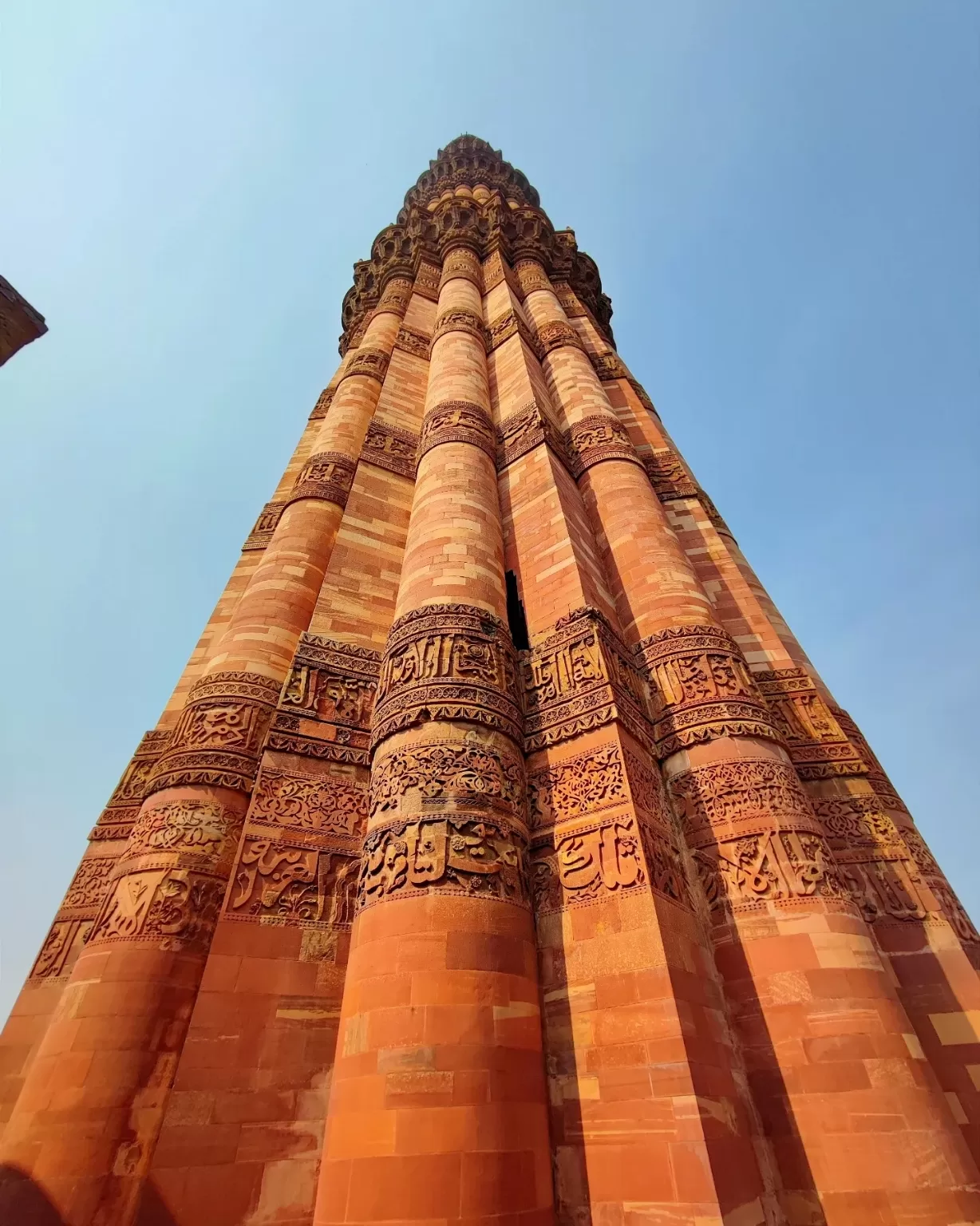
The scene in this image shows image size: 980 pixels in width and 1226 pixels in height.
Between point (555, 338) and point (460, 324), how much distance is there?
1922mm

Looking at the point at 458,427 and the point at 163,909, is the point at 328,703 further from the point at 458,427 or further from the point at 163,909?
the point at 458,427

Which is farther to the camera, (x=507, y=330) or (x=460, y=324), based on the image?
(x=507, y=330)

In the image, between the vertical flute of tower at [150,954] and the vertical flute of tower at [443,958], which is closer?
the vertical flute of tower at [443,958]

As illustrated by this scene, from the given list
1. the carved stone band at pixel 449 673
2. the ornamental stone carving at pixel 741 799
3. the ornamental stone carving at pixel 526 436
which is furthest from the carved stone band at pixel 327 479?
the ornamental stone carving at pixel 741 799

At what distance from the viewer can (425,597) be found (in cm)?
640

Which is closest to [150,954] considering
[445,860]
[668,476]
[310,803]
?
[310,803]

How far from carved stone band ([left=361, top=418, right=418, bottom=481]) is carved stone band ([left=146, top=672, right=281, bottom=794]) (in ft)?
15.3

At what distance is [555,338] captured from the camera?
13188 mm

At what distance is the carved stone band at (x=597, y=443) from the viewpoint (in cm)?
941

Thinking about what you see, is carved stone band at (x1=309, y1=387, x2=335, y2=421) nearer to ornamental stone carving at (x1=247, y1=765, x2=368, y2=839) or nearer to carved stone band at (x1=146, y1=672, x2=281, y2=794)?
carved stone band at (x1=146, y1=672, x2=281, y2=794)

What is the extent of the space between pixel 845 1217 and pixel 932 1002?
1938mm

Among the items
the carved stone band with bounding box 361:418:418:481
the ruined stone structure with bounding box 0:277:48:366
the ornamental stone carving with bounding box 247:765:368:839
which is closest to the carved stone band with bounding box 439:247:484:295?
the carved stone band with bounding box 361:418:418:481

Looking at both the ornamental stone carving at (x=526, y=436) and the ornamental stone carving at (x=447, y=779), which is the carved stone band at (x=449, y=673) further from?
the ornamental stone carving at (x=526, y=436)

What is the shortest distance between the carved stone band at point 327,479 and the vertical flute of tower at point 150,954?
7.85 ft
